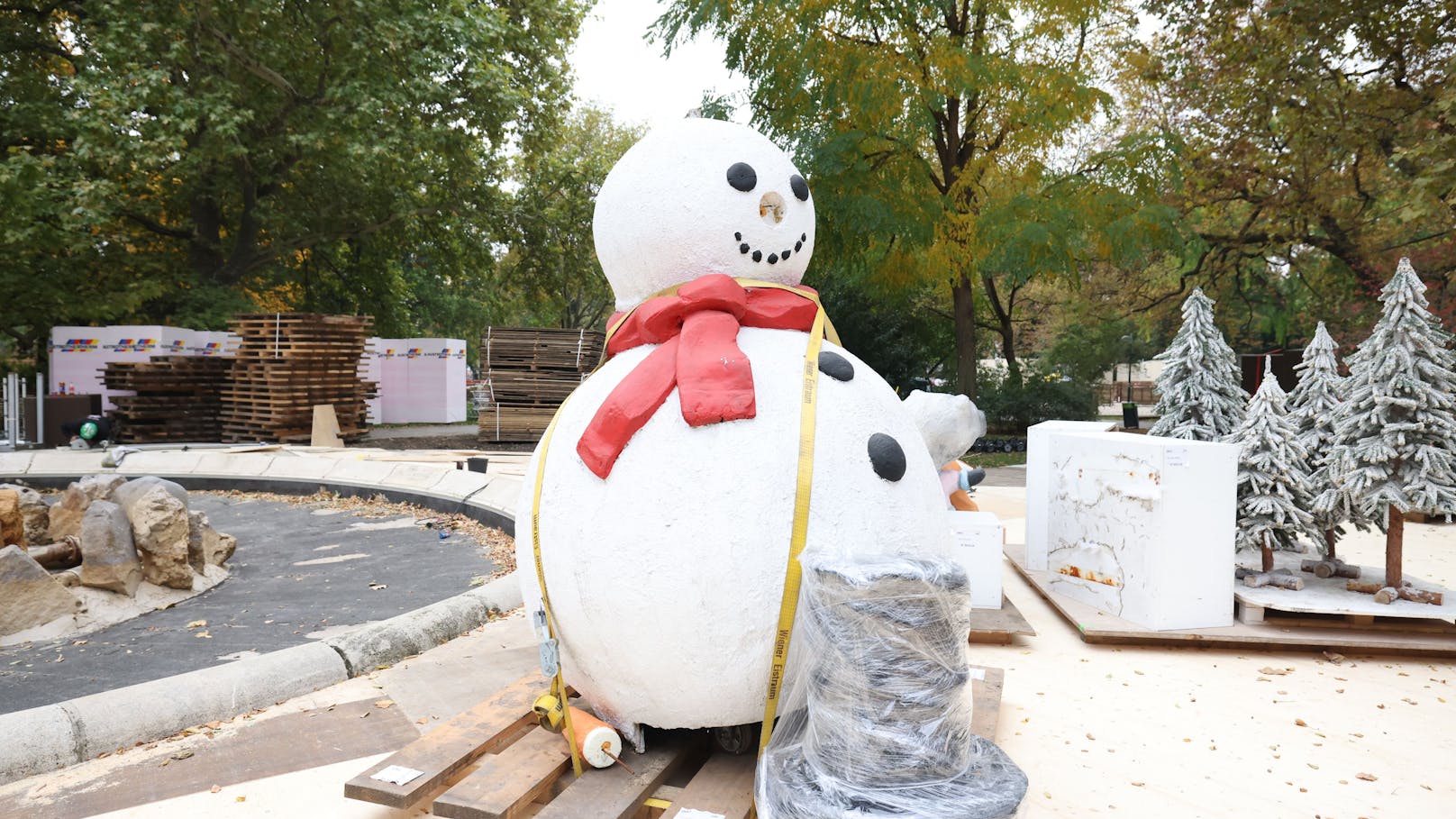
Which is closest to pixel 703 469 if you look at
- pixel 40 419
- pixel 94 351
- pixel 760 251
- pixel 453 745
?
pixel 760 251

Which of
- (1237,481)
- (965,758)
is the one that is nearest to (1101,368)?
(1237,481)

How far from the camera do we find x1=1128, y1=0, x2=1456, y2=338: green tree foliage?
13.2m

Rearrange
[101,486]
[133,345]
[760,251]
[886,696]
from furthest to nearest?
[133,345] → [101,486] → [760,251] → [886,696]

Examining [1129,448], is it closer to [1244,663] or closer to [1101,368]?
[1244,663]

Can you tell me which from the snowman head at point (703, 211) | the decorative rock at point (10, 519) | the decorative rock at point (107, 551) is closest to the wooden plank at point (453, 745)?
the snowman head at point (703, 211)

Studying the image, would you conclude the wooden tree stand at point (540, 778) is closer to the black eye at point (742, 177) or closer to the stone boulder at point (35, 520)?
the black eye at point (742, 177)

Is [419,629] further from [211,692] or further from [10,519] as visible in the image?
[10,519]

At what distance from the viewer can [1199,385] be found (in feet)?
24.1

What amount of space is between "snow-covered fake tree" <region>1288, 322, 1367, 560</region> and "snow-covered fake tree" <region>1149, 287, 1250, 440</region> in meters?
0.44

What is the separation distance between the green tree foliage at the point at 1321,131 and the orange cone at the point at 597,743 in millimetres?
12164

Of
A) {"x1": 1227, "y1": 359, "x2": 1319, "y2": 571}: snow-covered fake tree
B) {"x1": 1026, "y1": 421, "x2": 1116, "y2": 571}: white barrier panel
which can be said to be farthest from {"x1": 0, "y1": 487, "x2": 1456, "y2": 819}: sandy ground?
{"x1": 1026, "y1": 421, "x2": 1116, "y2": 571}: white barrier panel

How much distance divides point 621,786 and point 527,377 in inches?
645

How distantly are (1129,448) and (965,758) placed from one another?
150 inches

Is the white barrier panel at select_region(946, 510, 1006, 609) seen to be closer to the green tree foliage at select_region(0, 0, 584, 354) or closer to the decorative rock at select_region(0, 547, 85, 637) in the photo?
the decorative rock at select_region(0, 547, 85, 637)
